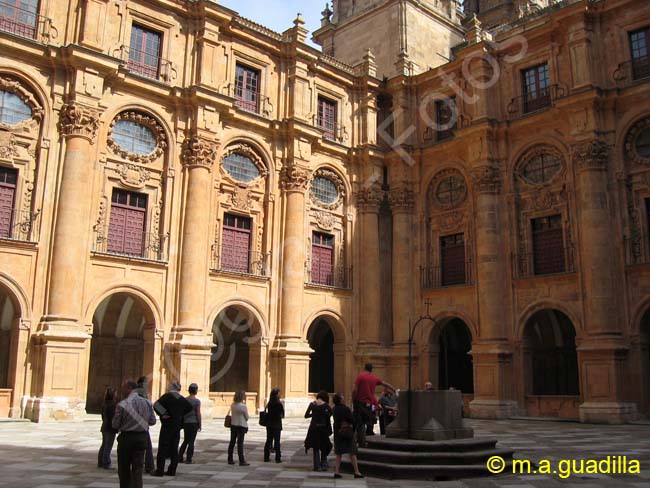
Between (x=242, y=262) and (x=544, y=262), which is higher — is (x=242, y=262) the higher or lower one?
the lower one

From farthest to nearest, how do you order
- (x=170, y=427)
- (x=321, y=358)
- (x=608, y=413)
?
(x=321, y=358) → (x=608, y=413) → (x=170, y=427)

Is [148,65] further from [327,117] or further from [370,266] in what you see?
[370,266]

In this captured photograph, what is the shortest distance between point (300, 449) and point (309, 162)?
15070 mm

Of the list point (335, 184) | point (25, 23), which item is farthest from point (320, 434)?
point (335, 184)

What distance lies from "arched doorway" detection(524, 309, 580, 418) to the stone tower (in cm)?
1288

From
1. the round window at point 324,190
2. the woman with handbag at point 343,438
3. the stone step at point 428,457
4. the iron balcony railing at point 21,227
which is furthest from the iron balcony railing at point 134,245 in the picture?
the stone step at point 428,457

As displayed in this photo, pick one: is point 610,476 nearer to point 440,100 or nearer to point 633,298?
point 633,298

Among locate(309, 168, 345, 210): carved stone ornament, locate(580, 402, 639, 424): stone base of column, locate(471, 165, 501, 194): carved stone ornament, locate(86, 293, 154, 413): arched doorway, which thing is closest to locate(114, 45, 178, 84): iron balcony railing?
locate(309, 168, 345, 210): carved stone ornament

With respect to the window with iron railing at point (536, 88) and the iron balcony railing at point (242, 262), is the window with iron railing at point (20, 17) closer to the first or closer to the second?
the iron balcony railing at point (242, 262)

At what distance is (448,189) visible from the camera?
95.2 ft

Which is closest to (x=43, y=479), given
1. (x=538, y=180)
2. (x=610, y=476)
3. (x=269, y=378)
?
(x=610, y=476)

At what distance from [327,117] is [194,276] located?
33.8 ft

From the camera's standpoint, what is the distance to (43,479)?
32.8 ft

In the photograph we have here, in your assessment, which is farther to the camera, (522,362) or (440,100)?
(440,100)
